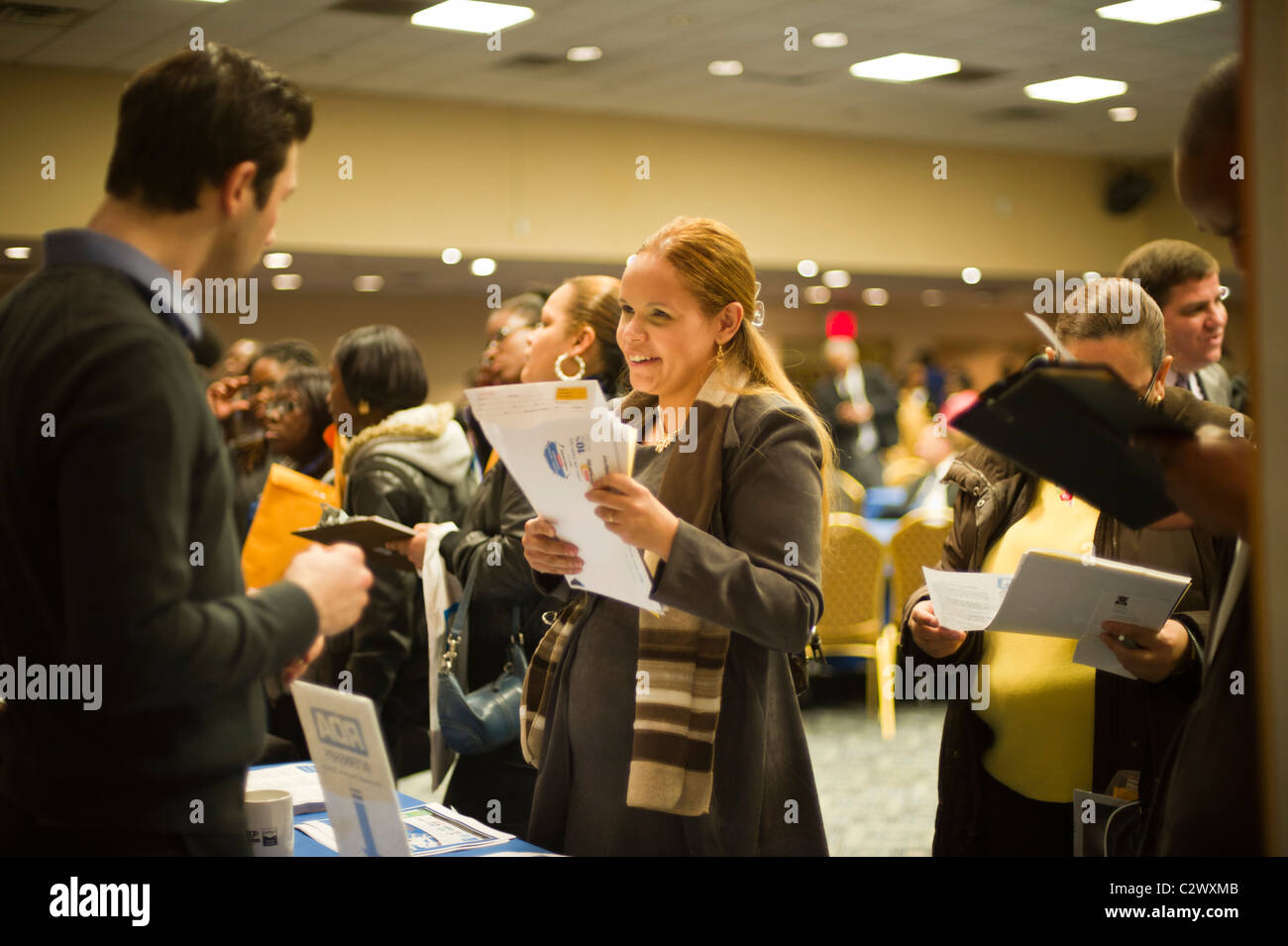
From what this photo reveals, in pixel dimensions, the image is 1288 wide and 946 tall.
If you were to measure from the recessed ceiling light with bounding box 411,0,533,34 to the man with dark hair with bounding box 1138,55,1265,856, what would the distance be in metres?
5.67

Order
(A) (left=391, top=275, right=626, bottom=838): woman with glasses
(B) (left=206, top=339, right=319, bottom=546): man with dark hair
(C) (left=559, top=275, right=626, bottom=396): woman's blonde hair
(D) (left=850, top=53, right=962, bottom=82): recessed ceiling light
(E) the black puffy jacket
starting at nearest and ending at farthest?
(A) (left=391, top=275, right=626, bottom=838): woman with glasses, (C) (left=559, top=275, right=626, bottom=396): woman's blonde hair, (E) the black puffy jacket, (B) (left=206, top=339, right=319, bottom=546): man with dark hair, (D) (left=850, top=53, right=962, bottom=82): recessed ceiling light

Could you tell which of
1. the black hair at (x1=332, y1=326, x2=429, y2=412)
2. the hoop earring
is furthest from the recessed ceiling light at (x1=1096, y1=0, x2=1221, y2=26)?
the hoop earring

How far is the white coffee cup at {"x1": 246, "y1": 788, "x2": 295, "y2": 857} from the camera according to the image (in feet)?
5.16

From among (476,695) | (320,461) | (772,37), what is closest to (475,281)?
(772,37)

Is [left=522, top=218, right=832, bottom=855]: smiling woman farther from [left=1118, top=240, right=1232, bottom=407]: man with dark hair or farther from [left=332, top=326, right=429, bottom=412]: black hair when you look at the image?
[left=332, top=326, right=429, bottom=412]: black hair

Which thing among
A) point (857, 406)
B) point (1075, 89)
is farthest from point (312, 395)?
point (1075, 89)

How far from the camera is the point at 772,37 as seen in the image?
283 inches

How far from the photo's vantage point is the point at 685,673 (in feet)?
5.74

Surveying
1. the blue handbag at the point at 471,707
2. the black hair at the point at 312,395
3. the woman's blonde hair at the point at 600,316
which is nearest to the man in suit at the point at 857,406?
the black hair at the point at 312,395

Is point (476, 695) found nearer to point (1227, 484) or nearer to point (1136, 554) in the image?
point (1136, 554)

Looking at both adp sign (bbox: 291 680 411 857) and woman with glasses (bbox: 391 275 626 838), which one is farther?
woman with glasses (bbox: 391 275 626 838)

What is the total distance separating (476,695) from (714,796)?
84 centimetres

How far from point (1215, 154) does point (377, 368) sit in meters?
2.46

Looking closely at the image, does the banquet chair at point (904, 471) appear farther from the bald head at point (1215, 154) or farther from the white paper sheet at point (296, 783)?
the bald head at point (1215, 154)
